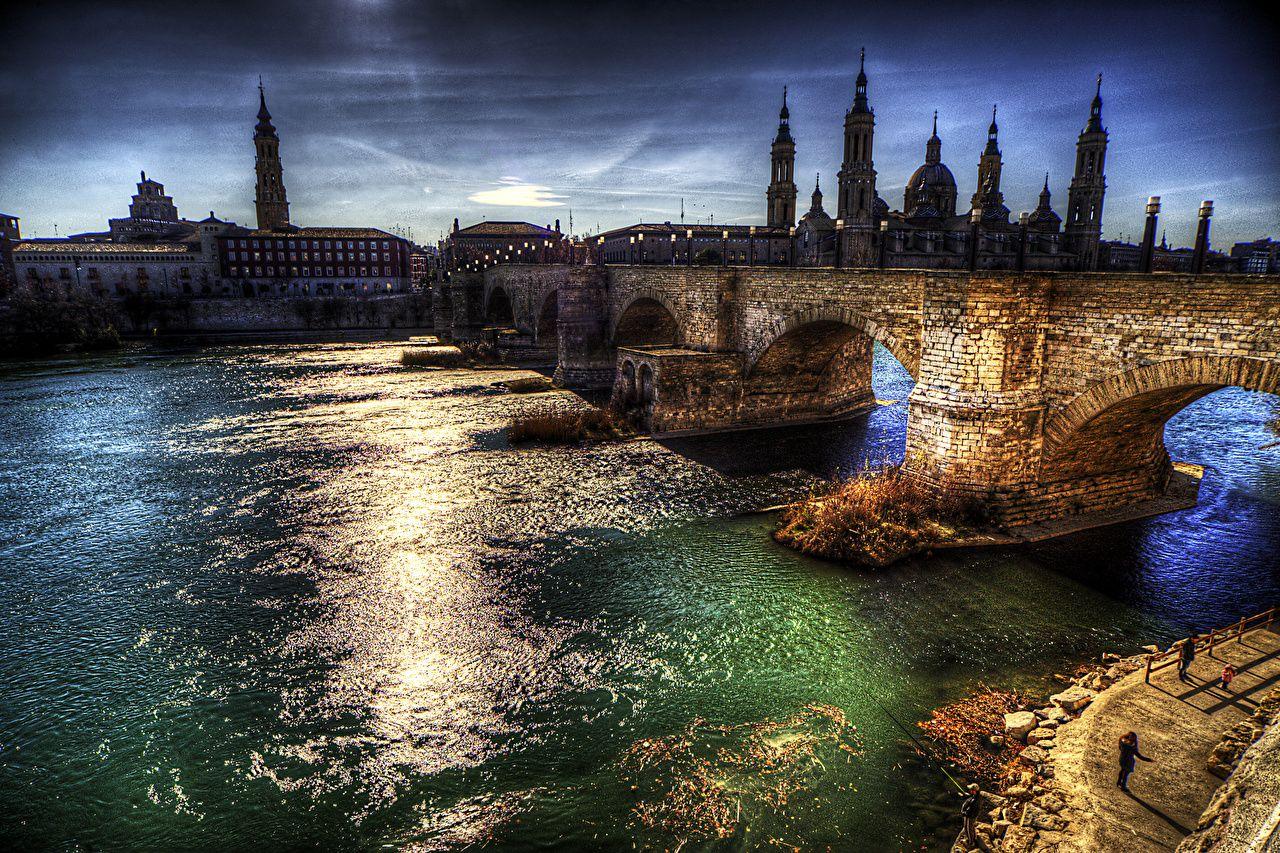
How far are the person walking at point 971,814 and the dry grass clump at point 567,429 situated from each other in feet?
66.3

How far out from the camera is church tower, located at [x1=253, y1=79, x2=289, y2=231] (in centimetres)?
11550

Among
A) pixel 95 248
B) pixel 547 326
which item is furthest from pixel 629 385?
pixel 95 248

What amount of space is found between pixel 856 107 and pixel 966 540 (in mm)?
63215

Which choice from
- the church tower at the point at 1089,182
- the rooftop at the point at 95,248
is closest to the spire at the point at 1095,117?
the church tower at the point at 1089,182

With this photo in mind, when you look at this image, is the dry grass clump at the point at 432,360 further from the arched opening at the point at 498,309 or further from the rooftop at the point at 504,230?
the rooftop at the point at 504,230

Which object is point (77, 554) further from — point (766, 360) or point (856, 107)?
point (856, 107)

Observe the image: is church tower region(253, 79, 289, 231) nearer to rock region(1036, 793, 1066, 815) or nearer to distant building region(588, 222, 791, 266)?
distant building region(588, 222, 791, 266)

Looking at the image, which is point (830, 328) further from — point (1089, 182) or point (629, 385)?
point (1089, 182)

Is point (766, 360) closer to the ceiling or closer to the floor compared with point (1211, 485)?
closer to the ceiling

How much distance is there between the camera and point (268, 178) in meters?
116

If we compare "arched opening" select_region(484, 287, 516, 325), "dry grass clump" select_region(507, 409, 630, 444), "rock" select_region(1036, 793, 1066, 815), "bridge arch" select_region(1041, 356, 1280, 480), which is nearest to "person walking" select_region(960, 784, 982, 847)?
"rock" select_region(1036, 793, 1066, 815)

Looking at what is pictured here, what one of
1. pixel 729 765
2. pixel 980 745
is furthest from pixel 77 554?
pixel 980 745

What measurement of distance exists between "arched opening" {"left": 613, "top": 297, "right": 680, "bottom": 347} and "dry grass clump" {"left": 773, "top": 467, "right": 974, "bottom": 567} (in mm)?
21457

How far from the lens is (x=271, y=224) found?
379 feet
